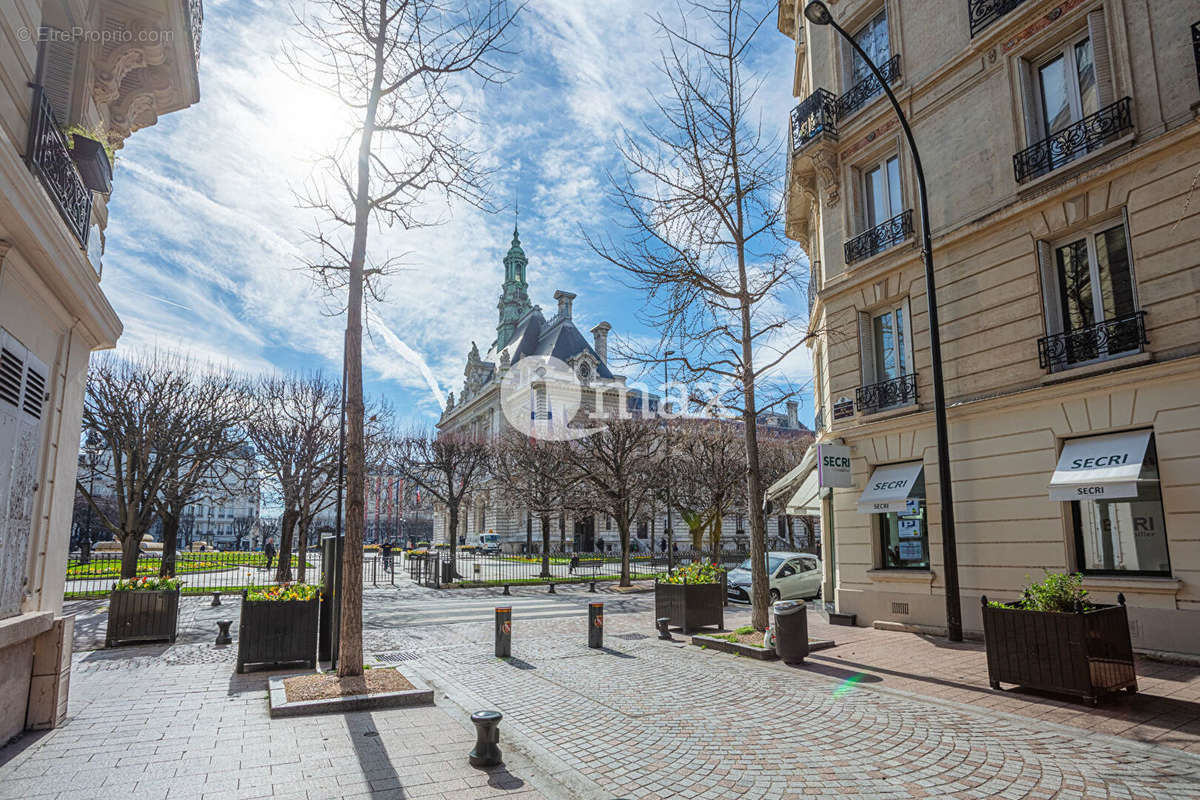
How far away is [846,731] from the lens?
654 cm

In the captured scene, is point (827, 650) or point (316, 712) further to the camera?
point (827, 650)

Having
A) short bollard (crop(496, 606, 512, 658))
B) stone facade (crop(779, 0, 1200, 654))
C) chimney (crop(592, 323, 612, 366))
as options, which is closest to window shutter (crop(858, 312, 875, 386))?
stone facade (crop(779, 0, 1200, 654))

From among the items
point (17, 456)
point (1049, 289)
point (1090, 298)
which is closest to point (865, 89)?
point (1049, 289)

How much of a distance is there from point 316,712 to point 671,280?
872 cm

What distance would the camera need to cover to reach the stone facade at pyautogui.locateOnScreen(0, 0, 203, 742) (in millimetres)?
5672

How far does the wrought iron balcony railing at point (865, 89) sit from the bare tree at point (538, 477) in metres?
16.1

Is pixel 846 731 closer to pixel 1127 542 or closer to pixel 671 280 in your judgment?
pixel 1127 542

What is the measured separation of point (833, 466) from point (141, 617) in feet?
43.4

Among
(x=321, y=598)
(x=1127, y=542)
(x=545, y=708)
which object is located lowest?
(x=545, y=708)

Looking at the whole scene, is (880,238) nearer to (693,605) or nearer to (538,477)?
(693,605)

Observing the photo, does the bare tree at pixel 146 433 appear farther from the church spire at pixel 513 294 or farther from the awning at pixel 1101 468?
the church spire at pixel 513 294

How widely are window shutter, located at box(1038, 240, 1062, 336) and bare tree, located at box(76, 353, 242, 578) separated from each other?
22150 millimetres

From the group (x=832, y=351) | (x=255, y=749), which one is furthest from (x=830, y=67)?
(x=255, y=749)

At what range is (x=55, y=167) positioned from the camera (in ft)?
20.9
